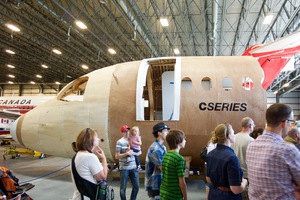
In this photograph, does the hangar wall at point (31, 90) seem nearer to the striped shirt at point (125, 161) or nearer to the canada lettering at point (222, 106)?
the canada lettering at point (222, 106)

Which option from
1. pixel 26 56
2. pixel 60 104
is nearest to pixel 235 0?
pixel 60 104

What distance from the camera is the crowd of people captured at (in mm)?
2398

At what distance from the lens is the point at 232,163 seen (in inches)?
119

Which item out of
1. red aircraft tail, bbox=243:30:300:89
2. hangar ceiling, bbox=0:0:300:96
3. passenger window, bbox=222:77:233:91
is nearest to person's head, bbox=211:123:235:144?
passenger window, bbox=222:77:233:91

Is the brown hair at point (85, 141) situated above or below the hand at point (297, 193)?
above

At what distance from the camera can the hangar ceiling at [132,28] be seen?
52.9 ft

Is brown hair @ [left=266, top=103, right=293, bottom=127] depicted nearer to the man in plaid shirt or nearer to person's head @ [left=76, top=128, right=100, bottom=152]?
the man in plaid shirt

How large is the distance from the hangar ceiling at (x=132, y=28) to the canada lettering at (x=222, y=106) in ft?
30.1

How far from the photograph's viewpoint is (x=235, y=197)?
10.3 feet

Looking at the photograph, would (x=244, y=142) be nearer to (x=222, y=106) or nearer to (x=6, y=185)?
(x=222, y=106)

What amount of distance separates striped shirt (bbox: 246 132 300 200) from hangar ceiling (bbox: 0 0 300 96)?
43.0 ft

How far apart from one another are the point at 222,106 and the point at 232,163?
398 centimetres

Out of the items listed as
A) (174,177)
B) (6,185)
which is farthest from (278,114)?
(6,185)

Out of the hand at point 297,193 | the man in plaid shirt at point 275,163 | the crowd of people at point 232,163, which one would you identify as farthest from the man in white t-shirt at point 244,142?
the hand at point 297,193
